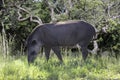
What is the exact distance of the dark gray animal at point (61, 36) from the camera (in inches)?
382

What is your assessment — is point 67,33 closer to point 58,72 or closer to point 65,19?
point 58,72

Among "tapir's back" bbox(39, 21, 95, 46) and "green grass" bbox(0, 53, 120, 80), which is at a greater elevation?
"tapir's back" bbox(39, 21, 95, 46)

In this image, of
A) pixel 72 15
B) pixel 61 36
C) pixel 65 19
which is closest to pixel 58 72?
pixel 61 36

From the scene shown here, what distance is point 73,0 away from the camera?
1463 cm

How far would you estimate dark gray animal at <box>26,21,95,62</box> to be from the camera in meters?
9.70

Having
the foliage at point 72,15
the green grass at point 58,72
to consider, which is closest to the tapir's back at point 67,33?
the green grass at point 58,72

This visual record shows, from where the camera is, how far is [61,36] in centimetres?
980

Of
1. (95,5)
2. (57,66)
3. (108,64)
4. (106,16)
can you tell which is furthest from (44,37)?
(106,16)

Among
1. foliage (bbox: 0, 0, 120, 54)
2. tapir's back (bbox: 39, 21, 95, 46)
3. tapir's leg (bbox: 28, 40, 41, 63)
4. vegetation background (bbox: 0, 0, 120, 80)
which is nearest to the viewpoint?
tapir's back (bbox: 39, 21, 95, 46)

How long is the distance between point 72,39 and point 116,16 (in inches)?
211

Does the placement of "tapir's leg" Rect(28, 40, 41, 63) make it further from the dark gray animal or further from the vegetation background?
the vegetation background

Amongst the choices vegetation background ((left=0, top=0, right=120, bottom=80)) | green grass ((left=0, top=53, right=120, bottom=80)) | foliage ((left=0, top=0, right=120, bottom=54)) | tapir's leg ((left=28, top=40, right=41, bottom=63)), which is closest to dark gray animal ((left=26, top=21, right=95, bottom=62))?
tapir's leg ((left=28, top=40, right=41, bottom=63))

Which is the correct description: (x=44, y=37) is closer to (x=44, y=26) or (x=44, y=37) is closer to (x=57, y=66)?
(x=44, y=26)

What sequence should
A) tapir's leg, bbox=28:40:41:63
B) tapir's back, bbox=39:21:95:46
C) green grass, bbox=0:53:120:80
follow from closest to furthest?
green grass, bbox=0:53:120:80 < tapir's back, bbox=39:21:95:46 < tapir's leg, bbox=28:40:41:63
